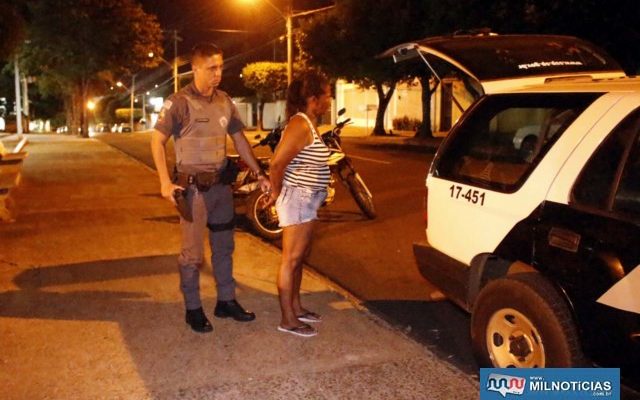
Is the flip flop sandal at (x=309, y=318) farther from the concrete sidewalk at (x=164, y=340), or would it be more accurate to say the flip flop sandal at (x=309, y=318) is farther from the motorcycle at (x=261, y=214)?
the motorcycle at (x=261, y=214)

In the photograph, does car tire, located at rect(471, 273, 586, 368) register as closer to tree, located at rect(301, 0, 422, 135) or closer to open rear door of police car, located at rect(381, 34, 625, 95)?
open rear door of police car, located at rect(381, 34, 625, 95)

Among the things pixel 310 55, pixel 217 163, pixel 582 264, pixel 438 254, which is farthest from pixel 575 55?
pixel 310 55

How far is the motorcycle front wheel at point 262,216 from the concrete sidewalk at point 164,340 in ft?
1.01

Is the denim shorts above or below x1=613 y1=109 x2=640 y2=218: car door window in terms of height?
below

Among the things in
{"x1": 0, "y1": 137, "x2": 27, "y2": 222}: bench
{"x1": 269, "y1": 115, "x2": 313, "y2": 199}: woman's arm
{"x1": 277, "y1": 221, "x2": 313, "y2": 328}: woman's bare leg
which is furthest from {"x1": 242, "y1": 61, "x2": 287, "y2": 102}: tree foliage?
{"x1": 269, "y1": 115, "x2": 313, "y2": 199}: woman's arm

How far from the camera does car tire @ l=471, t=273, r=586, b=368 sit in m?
3.52

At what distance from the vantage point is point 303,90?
15.6 ft

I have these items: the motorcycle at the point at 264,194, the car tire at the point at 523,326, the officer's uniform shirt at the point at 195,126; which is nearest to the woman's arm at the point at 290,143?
the officer's uniform shirt at the point at 195,126

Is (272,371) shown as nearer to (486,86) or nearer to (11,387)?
(11,387)

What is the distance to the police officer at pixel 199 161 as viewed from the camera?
15.9ft

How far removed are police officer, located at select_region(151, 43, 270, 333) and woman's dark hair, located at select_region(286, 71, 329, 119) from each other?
0.50 m

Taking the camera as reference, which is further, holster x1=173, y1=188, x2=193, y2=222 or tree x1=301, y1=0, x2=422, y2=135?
tree x1=301, y1=0, x2=422, y2=135

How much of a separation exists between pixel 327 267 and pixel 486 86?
10.7 feet

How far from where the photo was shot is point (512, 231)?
12.7 ft
